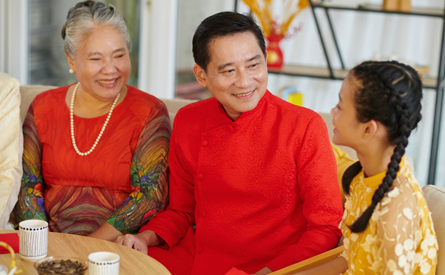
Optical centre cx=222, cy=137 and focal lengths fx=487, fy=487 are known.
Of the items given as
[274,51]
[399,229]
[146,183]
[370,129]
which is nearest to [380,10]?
[274,51]

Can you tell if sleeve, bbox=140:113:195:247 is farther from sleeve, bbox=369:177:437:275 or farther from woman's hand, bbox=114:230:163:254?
sleeve, bbox=369:177:437:275

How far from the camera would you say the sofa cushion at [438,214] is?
1.31 m

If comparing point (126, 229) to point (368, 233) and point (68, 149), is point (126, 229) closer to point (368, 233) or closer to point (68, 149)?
point (68, 149)

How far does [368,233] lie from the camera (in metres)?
1.20

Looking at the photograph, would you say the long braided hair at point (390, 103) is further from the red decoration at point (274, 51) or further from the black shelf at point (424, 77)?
the red decoration at point (274, 51)

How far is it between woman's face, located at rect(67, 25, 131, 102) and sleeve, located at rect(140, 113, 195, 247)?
0.31m

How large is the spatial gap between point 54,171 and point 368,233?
129 centimetres

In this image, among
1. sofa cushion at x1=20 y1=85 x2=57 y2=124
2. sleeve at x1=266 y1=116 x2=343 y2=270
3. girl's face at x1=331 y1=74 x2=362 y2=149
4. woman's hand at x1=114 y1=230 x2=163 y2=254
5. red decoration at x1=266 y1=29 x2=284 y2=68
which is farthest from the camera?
red decoration at x1=266 y1=29 x2=284 y2=68

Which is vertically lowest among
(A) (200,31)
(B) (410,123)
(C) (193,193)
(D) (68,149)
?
(C) (193,193)

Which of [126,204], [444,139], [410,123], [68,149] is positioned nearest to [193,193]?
[126,204]

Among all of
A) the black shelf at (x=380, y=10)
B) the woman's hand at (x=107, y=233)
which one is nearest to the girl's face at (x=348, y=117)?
the woman's hand at (x=107, y=233)

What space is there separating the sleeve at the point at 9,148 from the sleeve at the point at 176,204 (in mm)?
499

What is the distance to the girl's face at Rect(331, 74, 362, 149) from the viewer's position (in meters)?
1.21

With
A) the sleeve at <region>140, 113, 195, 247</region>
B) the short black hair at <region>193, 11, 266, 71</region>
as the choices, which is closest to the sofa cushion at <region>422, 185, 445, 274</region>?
the short black hair at <region>193, 11, 266, 71</region>
